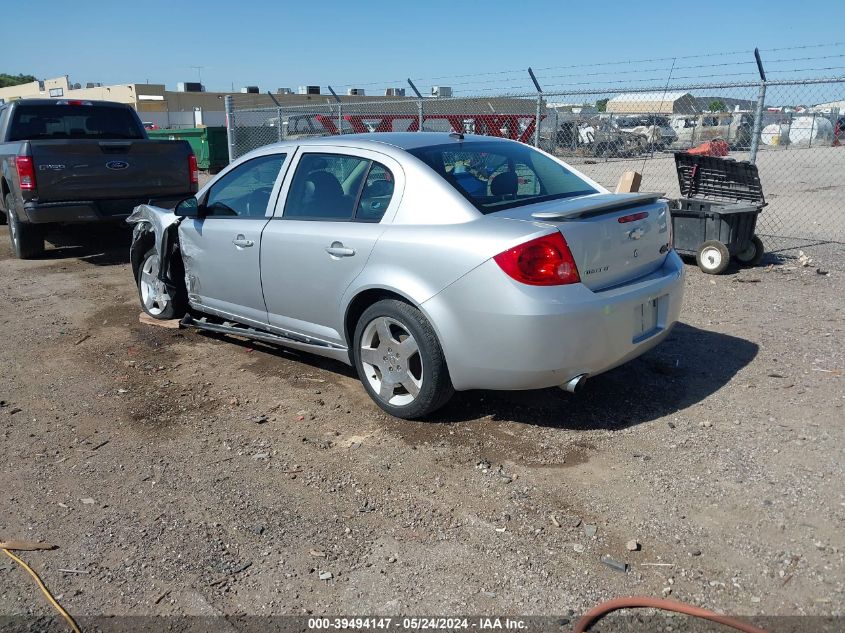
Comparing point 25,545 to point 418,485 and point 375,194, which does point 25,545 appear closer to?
point 418,485

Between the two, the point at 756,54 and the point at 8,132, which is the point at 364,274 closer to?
the point at 756,54

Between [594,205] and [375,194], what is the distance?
131 cm

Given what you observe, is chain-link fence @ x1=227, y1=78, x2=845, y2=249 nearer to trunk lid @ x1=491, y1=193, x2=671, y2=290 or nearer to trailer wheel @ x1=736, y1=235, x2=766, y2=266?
trailer wheel @ x1=736, y1=235, x2=766, y2=266

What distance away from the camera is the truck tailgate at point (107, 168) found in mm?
8523

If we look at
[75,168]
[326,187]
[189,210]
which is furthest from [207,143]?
[326,187]

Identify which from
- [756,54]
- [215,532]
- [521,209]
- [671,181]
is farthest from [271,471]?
[671,181]

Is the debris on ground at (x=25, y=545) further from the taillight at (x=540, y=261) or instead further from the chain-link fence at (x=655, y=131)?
the chain-link fence at (x=655, y=131)

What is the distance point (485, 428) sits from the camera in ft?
14.0

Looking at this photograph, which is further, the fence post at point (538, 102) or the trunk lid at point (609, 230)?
the fence post at point (538, 102)

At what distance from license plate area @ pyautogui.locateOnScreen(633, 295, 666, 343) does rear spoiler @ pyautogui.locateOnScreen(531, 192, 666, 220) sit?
57 centimetres

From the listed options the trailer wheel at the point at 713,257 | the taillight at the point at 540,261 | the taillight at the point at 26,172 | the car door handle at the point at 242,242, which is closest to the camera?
the taillight at the point at 540,261

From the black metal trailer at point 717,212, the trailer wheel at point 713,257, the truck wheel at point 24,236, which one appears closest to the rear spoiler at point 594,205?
the black metal trailer at point 717,212

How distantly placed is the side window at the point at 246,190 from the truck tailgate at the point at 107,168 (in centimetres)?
392

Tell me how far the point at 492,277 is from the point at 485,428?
1.01 metres
